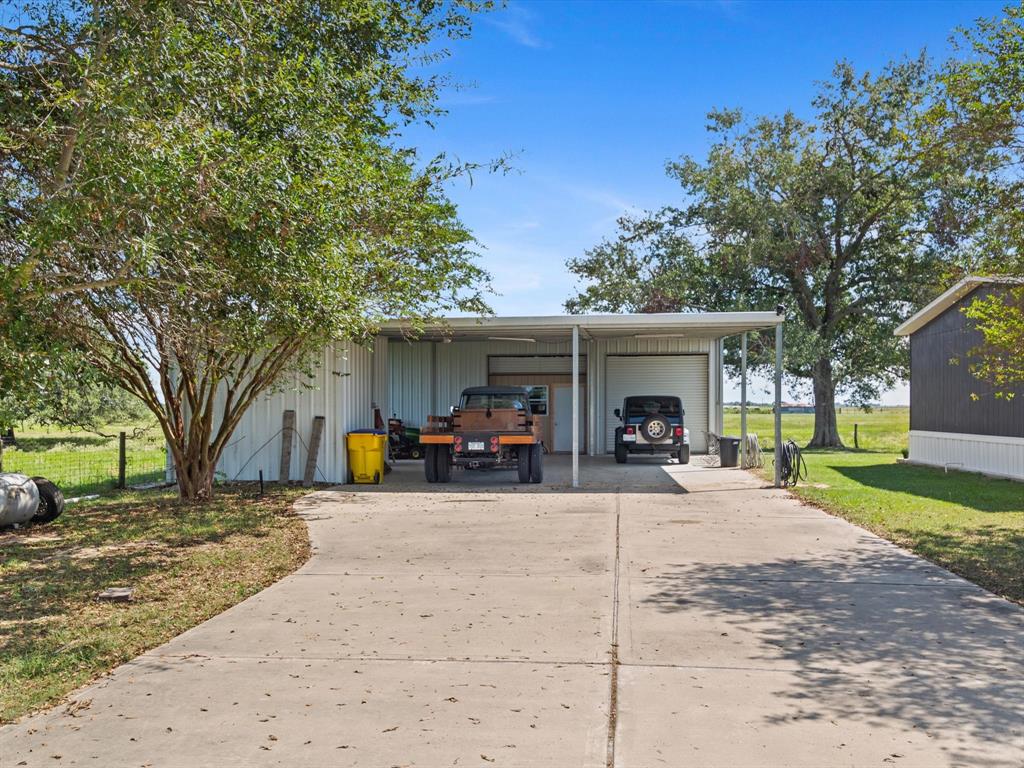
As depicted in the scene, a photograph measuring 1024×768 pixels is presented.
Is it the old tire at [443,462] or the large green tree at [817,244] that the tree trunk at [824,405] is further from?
the old tire at [443,462]

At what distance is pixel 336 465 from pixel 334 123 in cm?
913

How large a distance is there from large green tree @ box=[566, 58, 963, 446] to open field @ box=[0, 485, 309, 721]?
21.9 metres

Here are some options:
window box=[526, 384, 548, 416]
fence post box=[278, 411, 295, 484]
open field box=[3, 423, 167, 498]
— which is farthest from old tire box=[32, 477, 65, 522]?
window box=[526, 384, 548, 416]

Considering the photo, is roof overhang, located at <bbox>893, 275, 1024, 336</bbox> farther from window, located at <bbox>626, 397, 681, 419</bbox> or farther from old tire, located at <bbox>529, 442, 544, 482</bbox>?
old tire, located at <bbox>529, 442, 544, 482</bbox>

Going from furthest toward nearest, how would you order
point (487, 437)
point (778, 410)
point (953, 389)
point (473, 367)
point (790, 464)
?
point (473, 367), point (953, 389), point (790, 464), point (487, 437), point (778, 410)

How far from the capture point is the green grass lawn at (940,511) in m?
8.68

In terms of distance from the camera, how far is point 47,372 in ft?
26.0

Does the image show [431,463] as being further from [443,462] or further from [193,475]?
[193,475]

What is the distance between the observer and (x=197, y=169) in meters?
6.83

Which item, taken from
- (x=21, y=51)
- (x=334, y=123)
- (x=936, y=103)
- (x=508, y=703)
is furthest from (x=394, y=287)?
(x=508, y=703)

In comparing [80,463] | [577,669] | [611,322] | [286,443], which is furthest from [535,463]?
[80,463]

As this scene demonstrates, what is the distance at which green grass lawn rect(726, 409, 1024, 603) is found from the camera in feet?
28.5

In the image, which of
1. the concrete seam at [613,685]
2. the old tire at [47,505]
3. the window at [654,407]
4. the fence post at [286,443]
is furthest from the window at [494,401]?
the concrete seam at [613,685]

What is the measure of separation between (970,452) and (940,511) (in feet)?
25.4
